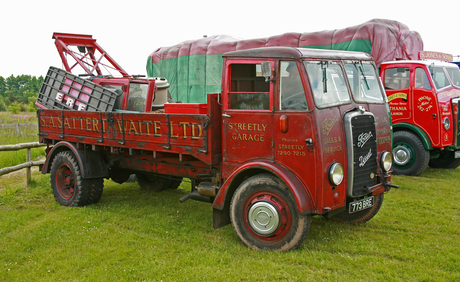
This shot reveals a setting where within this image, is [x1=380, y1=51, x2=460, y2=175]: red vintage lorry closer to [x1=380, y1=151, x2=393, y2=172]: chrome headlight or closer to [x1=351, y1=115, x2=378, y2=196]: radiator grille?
[x1=380, y1=151, x2=393, y2=172]: chrome headlight

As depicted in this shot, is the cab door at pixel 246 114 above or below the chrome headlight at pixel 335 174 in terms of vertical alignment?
above

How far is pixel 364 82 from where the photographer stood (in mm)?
5676

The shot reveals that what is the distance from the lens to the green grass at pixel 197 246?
14.8ft

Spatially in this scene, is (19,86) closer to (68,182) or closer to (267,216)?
(68,182)

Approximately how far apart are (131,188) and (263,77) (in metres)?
4.91

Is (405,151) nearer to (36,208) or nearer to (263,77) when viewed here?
(263,77)

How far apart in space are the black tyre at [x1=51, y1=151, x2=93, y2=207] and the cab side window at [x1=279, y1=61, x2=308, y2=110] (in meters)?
4.24

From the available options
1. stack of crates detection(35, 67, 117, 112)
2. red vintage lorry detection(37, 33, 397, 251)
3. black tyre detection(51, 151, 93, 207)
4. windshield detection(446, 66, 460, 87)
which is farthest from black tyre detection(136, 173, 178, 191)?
windshield detection(446, 66, 460, 87)

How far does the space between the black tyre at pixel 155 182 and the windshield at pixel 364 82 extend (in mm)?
4532

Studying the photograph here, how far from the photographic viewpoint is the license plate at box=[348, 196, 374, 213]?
5.18 metres

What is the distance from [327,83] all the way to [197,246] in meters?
2.72

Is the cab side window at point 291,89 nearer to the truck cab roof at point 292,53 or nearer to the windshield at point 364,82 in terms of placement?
the truck cab roof at point 292,53

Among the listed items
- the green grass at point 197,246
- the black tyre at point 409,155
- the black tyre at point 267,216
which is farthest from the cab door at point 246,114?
the black tyre at point 409,155

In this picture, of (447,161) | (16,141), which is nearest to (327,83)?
(447,161)
